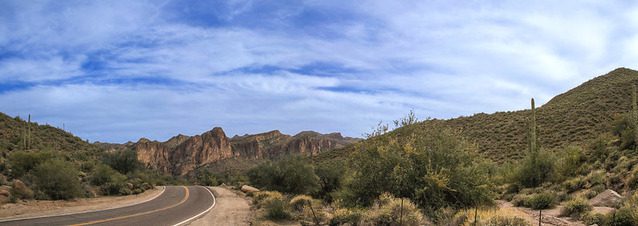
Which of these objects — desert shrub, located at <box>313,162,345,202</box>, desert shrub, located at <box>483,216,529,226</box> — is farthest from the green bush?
desert shrub, located at <box>313,162,345,202</box>

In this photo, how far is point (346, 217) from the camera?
49.1 feet

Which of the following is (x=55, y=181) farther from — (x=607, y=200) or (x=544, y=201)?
(x=607, y=200)

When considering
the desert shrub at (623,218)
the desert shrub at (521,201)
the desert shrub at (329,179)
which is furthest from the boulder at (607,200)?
the desert shrub at (329,179)

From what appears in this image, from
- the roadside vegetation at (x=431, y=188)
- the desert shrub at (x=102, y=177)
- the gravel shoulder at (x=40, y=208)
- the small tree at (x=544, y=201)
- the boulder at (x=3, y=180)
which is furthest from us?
the desert shrub at (x=102, y=177)

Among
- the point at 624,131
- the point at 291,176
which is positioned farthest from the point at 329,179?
the point at 624,131

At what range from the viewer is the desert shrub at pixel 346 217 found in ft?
47.5

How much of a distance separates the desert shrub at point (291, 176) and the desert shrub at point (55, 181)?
1480 centimetres

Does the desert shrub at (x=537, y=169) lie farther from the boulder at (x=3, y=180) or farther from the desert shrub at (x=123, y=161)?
the desert shrub at (x=123, y=161)

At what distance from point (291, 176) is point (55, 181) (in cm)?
1616

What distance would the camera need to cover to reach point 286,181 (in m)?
37.1

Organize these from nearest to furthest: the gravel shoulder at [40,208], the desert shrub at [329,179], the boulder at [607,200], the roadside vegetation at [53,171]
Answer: the gravel shoulder at [40,208] < the boulder at [607,200] < the roadside vegetation at [53,171] < the desert shrub at [329,179]

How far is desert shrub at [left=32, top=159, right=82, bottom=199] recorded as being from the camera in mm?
26047

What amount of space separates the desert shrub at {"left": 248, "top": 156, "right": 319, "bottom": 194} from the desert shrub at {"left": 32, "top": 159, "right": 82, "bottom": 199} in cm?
1480

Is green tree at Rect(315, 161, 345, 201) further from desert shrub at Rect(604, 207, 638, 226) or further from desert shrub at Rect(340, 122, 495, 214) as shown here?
desert shrub at Rect(604, 207, 638, 226)
